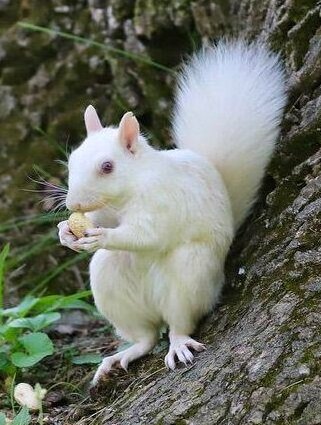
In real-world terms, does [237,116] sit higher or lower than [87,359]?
higher

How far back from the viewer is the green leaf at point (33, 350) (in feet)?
7.84

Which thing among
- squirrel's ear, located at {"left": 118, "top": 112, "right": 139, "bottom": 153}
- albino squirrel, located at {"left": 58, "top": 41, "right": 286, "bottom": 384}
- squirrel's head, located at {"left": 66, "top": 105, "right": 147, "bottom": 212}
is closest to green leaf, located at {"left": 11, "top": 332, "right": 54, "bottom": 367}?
albino squirrel, located at {"left": 58, "top": 41, "right": 286, "bottom": 384}

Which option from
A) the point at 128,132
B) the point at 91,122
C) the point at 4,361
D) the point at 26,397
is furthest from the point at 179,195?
the point at 4,361

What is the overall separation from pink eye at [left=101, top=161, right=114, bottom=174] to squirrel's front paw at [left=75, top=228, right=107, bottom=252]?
0.14 m

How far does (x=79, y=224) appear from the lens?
208cm

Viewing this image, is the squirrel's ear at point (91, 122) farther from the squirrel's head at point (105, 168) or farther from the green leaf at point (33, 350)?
the green leaf at point (33, 350)

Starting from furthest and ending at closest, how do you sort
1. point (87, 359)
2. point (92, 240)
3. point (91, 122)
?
1. point (87, 359)
2. point (91, 122)
3. point (92, 240)

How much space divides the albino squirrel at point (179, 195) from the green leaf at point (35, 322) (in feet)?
0.97

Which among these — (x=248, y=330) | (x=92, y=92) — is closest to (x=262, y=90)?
(x=248, y=330)

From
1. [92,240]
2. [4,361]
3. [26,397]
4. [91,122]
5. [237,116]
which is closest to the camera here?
[92,240]

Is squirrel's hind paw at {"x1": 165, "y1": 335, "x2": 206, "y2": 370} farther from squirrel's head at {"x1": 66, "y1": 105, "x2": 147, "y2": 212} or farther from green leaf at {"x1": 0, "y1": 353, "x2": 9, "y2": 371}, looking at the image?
green leaf at {"x1": 0, "y1": 353, "x2": 9, "y2": 371}

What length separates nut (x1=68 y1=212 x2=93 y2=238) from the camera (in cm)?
208

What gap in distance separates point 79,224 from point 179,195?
25 cm

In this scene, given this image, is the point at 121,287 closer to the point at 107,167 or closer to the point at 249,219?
the point at 107,167
